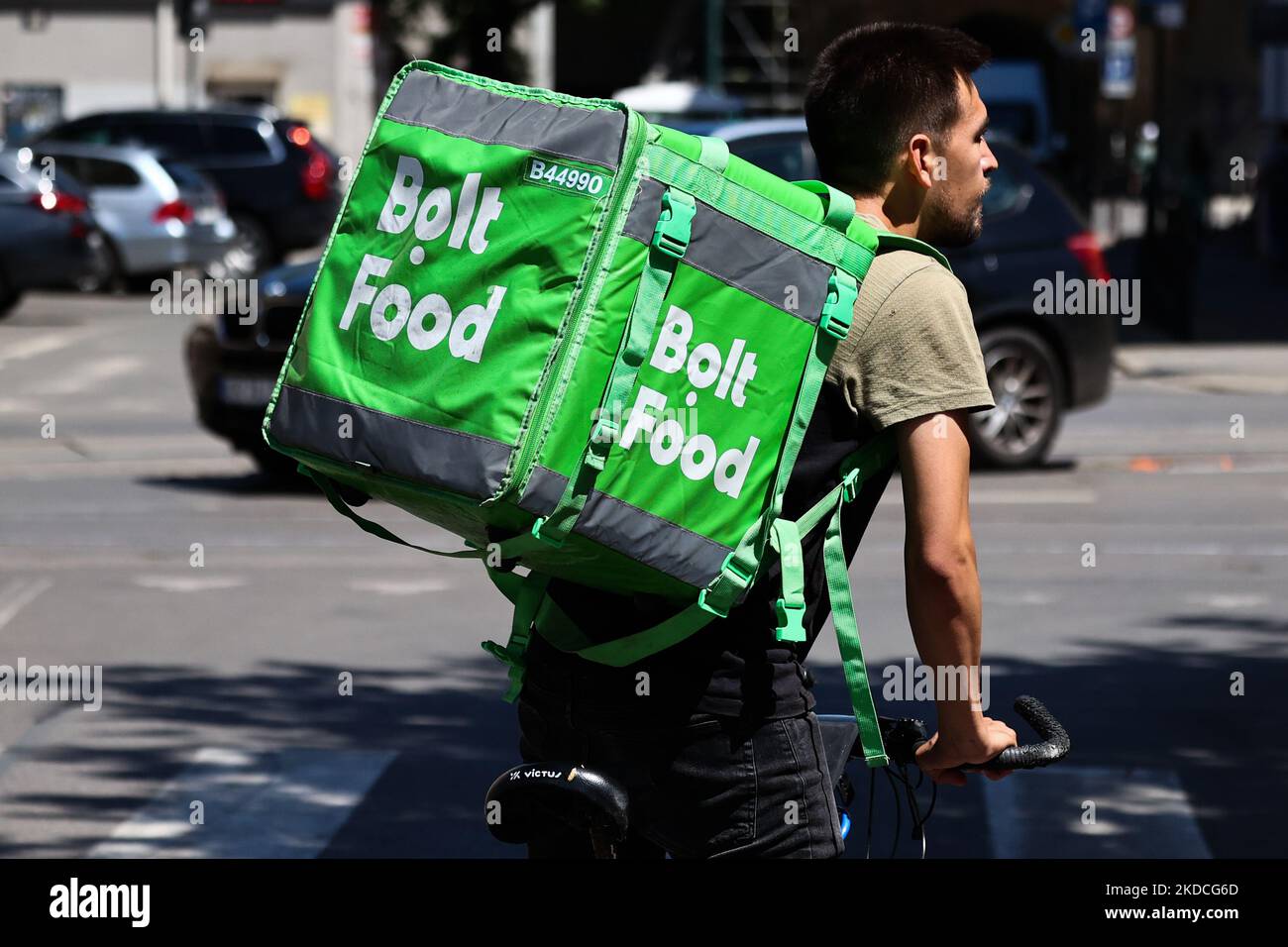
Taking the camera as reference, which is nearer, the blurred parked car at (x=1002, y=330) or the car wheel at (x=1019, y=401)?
the blurred parked car at (x=1002, y=330)

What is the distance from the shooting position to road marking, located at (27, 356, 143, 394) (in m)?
16.6

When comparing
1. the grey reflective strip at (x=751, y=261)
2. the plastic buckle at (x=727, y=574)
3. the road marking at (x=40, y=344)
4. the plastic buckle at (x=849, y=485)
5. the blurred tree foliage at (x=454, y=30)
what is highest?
the blurred tree foliage at (x=454, y=30)

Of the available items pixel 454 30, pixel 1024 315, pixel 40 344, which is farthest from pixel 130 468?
pixel 454 30

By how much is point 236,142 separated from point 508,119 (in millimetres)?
26562

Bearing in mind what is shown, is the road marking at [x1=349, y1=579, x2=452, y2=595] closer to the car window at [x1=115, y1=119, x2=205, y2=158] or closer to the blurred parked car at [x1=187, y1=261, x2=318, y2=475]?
the blurred parked car at [x1=187, y1=261, x2=318, y2=475]

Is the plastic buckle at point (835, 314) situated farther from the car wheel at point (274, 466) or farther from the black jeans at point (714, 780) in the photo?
the car wheel at point (274, 466)

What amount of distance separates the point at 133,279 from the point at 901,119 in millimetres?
24135

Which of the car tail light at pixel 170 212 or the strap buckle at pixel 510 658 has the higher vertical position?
the car tail light at pixel 170 212

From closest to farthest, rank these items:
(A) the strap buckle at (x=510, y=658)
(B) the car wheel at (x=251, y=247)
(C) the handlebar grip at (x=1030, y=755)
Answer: (C) the handlebar grip at (x=1030, y=755), (A) the strap buckle at (x=510, y=658), (B) the car wheel at (x=251, y=247)

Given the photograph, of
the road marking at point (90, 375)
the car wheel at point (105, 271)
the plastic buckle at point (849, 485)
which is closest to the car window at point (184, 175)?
the car wheel at point (105, 271)

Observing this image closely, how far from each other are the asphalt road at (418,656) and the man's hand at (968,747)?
266 cm

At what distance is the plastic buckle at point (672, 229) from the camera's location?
2660mm
